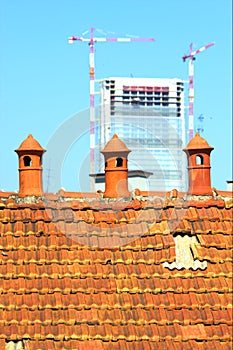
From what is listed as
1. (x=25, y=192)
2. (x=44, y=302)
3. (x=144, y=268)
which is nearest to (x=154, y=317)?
(x=144, y=268)

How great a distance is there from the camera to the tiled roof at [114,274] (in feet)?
39.5

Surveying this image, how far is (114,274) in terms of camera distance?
41.7ft

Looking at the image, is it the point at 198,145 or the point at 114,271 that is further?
the point at 198,145

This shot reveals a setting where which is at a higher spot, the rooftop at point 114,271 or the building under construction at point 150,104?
the building under construction at point 150,104

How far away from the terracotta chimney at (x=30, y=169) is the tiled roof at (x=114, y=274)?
7.9 inches

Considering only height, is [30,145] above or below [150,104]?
below

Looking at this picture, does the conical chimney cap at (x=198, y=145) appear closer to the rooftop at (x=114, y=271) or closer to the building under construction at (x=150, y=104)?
the rooftop at (x=114, y=271)

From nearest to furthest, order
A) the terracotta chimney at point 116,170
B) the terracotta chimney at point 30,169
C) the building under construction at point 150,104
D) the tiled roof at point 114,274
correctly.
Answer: the tiled roof at point 114,274 < the terracotta chimney at point 30,169 < the terracotta chimney at point 116,170 < the building under construction at point 150,104

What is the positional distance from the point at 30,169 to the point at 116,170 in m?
1.46

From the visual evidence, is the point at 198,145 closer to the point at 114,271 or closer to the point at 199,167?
the point at 199,167

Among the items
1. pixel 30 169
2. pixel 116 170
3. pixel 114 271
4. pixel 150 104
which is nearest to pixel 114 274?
pixel 114 271

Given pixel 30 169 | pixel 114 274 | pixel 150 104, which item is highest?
pixel 150 104

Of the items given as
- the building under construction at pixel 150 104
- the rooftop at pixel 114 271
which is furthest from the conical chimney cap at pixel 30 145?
the building under construction at pixel 150 104

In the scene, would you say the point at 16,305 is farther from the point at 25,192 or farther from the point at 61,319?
the point at 25,192
